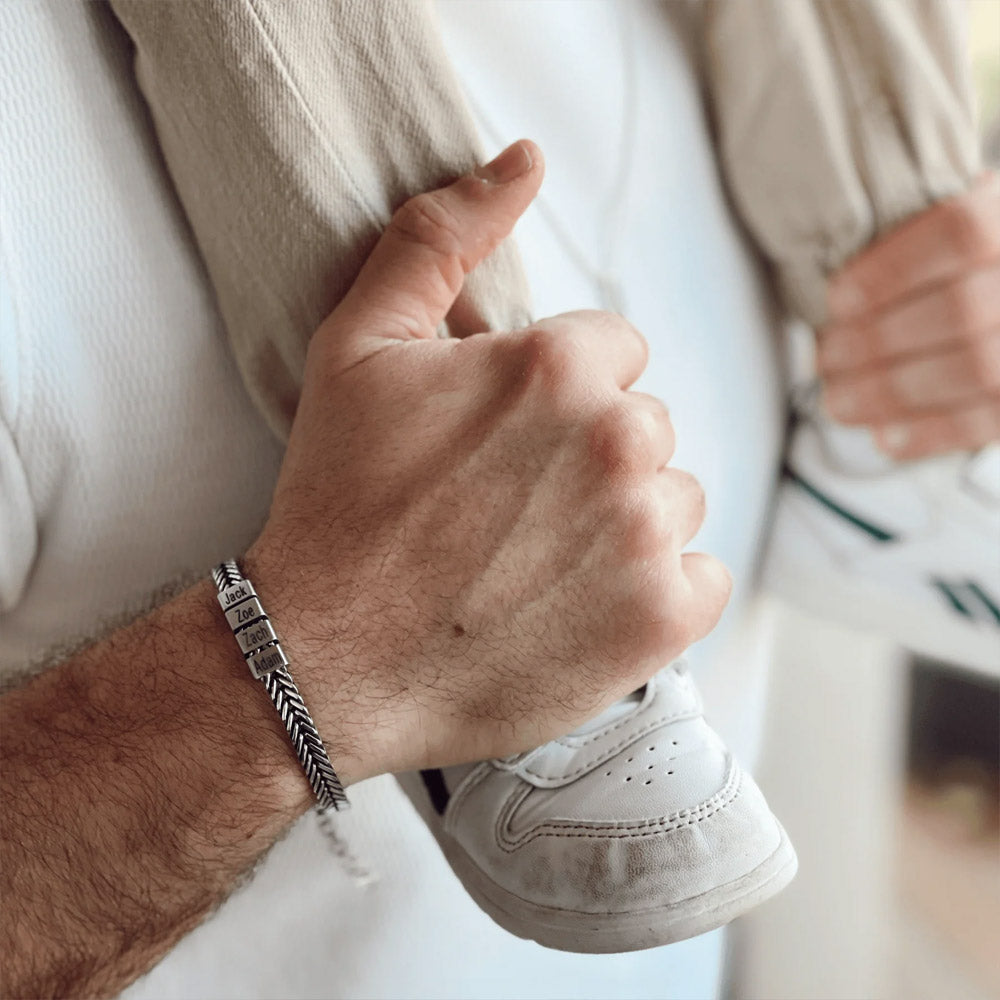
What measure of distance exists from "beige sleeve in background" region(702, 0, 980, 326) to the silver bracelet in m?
0.65

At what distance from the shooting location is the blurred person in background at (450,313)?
487mm

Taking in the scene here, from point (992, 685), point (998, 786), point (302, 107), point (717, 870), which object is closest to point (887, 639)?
point (992, 685)

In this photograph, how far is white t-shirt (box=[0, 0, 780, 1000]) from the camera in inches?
19.3

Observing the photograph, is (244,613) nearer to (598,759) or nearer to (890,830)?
(598,759)

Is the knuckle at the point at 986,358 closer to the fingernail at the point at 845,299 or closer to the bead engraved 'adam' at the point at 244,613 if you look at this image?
the fingernail at the point at 845,299

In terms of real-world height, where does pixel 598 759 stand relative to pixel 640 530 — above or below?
below

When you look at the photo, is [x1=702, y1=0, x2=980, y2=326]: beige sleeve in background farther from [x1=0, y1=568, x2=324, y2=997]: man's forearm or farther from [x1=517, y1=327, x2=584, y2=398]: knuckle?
[x1=0, y1=568, x2=324, y2=997]: man's forearm

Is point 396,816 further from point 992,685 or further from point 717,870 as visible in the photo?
point 992,685

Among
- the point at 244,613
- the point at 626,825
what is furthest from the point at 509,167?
the point at 626,825

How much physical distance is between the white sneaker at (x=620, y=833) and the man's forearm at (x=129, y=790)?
137 mm

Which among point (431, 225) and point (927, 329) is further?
point (927, 329)

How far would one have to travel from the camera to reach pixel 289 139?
494 mm

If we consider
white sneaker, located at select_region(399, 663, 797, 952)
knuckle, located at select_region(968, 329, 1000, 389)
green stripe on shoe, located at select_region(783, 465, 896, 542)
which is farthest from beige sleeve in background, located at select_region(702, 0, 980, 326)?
white sneaker, located at select_region(399, 663, 797, 952)

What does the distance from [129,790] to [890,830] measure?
582mm
